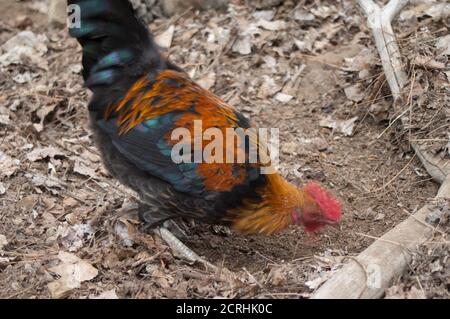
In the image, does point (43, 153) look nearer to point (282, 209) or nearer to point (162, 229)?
point (162, 229)

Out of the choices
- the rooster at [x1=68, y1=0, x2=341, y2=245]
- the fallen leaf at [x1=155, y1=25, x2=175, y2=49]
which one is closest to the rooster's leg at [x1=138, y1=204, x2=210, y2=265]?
the rooster at [x1=68, y1=0, x2=341, y2=245]

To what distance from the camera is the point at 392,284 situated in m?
4.10

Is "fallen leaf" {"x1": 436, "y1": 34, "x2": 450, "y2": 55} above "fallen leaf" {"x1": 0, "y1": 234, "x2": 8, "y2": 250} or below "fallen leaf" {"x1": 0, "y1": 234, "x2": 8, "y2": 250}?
above

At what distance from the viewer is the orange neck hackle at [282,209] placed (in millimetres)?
4562

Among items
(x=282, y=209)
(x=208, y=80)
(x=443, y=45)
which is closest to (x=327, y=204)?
(x=282, y=209)

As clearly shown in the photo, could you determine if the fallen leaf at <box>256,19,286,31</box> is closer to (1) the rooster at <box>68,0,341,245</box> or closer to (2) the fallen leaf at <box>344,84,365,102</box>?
(2) the fallen leaf at <box>344,84,365,102</box>

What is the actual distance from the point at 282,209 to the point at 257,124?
1.85m

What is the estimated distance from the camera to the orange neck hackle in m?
4.56

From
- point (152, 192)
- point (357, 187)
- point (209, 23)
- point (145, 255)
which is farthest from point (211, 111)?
point (209, 23)

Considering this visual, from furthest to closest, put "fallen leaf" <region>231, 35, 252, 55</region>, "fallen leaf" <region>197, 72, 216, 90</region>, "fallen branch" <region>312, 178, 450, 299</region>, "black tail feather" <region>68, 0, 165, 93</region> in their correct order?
1. "fallen leaf" <region>231, 35, 252, 55</region>
2. "fallen leaf" <region>197, 72, 216, 90</region>
3. "black tail feather" <region>68, 0, 165, 93</region>
4. "fallen branch" <region>312, 178, 450, 299</region>

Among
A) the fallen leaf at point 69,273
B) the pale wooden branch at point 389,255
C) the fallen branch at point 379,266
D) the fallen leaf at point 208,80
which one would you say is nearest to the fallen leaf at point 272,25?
the fallen leaf at point 208,80

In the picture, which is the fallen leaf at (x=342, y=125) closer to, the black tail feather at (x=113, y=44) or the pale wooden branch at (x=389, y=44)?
the pale wooden branch at (x=389, y=44)

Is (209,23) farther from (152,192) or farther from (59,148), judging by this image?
(152,192)

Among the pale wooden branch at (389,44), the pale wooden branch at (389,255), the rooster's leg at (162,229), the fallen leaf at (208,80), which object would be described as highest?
the pale wooden branch at (389,44)
